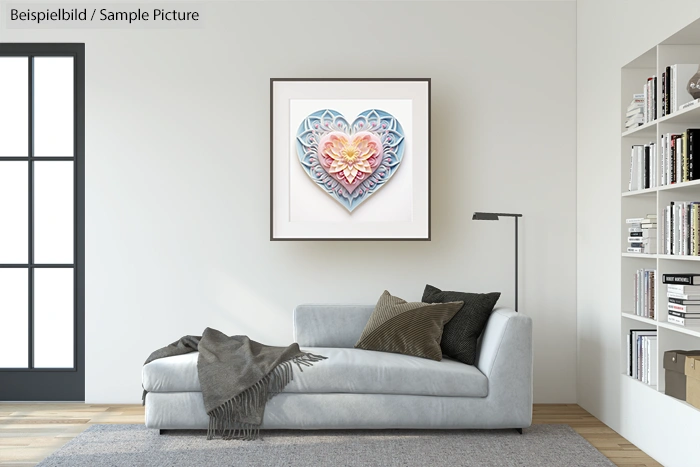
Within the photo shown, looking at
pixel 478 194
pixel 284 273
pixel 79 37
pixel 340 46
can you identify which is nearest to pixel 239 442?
pixel 284 273

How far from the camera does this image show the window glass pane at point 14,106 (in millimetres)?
4660

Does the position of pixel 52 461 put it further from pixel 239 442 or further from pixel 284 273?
pixel 284 273

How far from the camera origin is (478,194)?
466 cm

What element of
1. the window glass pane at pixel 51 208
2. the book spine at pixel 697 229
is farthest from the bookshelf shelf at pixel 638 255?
the window glass pane at pixel 51 208

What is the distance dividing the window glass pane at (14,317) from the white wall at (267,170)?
1.65 ft

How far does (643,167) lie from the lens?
142 inches

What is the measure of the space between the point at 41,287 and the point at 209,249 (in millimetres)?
1262

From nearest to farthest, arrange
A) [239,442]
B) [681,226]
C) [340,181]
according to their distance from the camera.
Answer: [681,226] → [239,442] → [340,181]

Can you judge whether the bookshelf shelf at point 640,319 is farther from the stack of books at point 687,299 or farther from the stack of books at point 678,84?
the stack of books at point 678,84

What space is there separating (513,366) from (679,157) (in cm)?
143

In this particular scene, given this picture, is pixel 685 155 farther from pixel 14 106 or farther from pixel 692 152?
pixel 14 106

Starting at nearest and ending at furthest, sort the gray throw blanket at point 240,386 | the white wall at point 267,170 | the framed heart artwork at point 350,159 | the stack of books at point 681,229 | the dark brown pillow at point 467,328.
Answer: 1. the stack of books at point 681,229
2. the gray throw blanket at point 240,386
3. the dark brown pillow at point 467,328
4. the framed heart artwork at point 350,159
5. the white wall at point 267,170

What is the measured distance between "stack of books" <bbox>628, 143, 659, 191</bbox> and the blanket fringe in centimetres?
220

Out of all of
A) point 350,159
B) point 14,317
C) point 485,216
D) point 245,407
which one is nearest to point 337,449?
point 245,407
